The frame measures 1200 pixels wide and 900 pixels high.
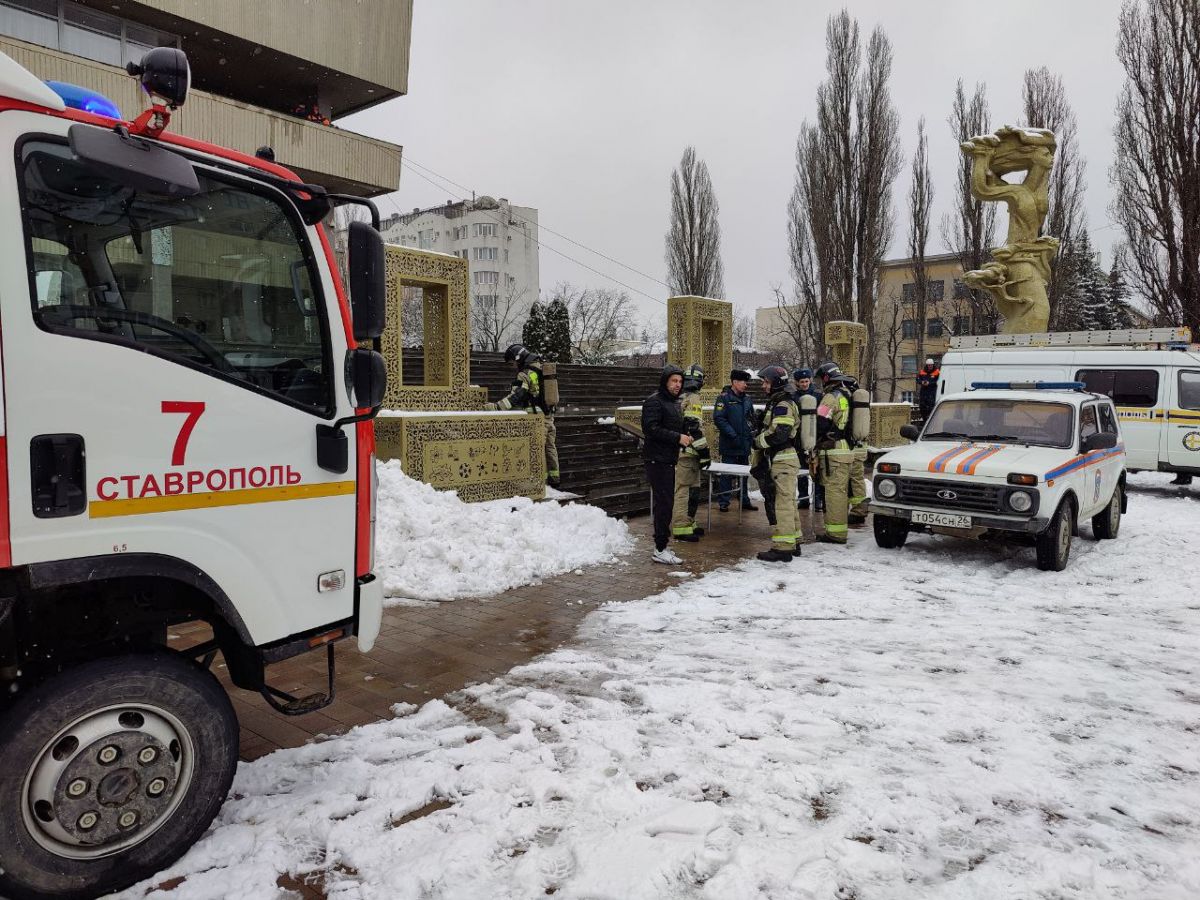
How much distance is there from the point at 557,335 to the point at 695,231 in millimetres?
7901

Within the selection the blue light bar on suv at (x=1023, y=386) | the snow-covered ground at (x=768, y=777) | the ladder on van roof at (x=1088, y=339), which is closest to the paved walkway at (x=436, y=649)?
the snow-covered ground at (x=768, y=777)

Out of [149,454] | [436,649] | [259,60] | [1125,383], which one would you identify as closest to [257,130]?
[259,60]

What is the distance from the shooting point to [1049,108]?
2634cm

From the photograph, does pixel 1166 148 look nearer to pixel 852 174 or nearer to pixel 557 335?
pixel 852 174

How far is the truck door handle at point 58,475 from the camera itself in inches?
92.8

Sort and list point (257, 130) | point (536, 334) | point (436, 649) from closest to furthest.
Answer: point (436, 649) → point (257, 130) → point (536, 334)

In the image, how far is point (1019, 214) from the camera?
16797 millimetres

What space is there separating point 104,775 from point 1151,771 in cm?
447

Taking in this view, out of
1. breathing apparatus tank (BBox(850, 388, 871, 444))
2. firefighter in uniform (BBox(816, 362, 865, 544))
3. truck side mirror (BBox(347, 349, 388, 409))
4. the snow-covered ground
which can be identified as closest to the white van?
breathing apparatus tank (BBox(850, 388, 871, 444))

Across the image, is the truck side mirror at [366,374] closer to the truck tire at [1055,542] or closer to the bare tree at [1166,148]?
the truck tire at [1055,542]

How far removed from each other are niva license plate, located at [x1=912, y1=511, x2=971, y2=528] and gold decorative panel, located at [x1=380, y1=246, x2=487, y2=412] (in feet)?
25.4

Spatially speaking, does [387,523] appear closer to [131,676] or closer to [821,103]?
[131,676]

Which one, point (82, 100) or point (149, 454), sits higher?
point (82, 100)

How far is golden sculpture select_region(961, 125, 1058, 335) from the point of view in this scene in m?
16.4
